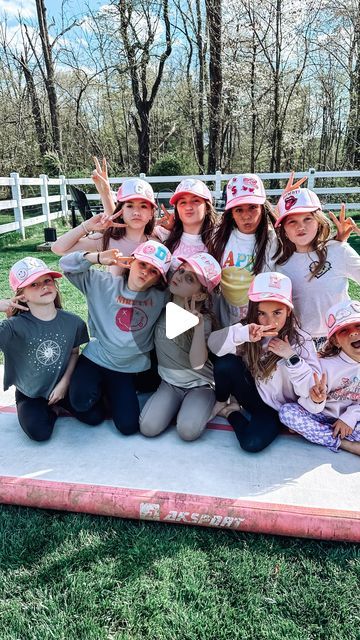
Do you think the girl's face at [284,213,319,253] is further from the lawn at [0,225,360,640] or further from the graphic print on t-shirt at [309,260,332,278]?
the lawn at [0,225,360,640]

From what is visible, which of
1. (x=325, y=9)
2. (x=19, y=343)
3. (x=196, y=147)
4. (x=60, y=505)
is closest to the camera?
(x=60, y=505)

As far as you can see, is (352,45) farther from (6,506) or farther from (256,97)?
(6,506)

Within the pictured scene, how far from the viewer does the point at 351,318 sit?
253 centimetres

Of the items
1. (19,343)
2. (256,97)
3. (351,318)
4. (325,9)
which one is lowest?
(19,343)

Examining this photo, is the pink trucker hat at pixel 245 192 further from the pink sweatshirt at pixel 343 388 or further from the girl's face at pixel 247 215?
the pink sweatshirt at pixel 343 388

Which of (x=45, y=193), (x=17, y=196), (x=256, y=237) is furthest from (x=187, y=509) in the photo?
(x=45, y=193)

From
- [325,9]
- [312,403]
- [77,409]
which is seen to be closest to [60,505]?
[77,409]

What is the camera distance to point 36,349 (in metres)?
2.89

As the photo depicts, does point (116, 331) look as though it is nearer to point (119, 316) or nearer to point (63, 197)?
point (119, 316)

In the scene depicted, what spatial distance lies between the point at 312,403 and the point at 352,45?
19415 millimetres

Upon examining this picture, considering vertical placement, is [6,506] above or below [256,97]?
below

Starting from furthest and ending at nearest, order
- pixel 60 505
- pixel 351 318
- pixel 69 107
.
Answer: pixel 69 107 → pixel 351 318 → pixel 60 505

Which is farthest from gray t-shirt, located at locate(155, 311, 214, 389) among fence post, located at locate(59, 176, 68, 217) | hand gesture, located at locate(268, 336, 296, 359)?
fence post, located at locate(59, 176, 68, 217)

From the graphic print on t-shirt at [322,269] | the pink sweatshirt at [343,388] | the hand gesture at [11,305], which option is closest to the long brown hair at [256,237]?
the graphic print on t-shirt at [322,269]
